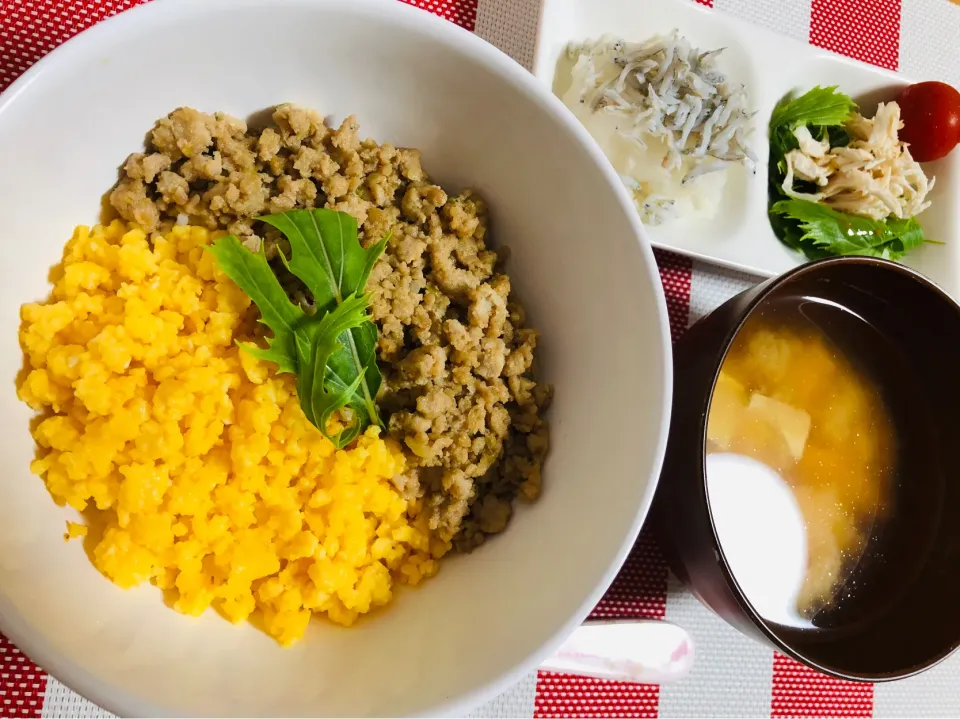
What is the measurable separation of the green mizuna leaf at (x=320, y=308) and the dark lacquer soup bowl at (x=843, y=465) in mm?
543

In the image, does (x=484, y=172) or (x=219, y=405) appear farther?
(x=484, y=172)

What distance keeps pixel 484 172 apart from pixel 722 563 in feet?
2.34

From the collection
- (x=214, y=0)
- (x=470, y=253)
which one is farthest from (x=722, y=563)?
(x=214, y=0)

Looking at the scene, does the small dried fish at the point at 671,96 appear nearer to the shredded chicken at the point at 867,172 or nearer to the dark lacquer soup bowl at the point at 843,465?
the shredded chicken at the point at 867,172

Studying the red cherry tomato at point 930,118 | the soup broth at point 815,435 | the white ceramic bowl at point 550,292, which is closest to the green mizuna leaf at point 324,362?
the white ceramic bowl at point 550,292

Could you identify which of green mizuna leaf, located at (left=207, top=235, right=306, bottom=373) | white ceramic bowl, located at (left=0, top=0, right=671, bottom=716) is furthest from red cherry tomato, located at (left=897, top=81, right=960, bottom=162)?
green mizuna leaf, located at (left=207, top=235, right=306, bottom=373)

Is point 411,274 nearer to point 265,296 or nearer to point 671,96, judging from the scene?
point 265,296

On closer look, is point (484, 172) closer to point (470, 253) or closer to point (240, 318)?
point (470, 253)

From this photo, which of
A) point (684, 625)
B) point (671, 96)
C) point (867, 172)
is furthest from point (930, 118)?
point (684, 625)

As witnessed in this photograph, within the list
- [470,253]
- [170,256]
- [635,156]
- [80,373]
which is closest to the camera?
[80,373]

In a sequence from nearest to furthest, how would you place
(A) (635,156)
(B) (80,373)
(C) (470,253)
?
(B) (80,373), (C) (470,253), (A) (635,156)

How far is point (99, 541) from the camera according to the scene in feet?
3.32

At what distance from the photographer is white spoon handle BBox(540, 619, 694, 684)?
4.20 feet

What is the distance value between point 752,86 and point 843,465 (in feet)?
2.71
